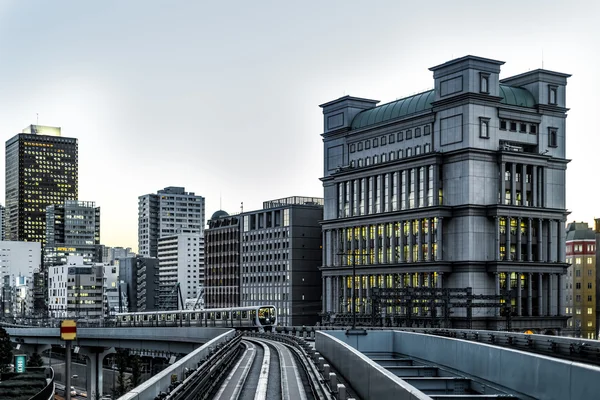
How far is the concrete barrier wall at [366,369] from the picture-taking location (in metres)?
20.6

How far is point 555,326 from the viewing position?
13288cm

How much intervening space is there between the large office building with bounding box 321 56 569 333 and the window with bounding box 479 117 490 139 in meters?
0.18

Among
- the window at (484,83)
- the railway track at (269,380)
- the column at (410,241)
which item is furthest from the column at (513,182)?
the railway track at (269,380)

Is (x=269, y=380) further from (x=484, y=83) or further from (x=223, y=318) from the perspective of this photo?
(x=484, y=83)

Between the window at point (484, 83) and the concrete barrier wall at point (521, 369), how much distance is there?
90.9 m

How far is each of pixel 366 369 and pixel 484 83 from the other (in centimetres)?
10790

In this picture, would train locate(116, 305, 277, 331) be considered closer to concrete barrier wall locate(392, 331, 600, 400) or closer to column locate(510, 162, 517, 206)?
column locate(510, 162, 517, 206)

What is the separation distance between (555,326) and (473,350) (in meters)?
105

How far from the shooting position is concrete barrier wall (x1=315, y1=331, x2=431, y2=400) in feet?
67.5

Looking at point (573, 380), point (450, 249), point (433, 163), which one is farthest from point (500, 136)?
point (573, 380)

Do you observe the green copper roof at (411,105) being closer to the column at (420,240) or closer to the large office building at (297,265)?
the column at (420,240)

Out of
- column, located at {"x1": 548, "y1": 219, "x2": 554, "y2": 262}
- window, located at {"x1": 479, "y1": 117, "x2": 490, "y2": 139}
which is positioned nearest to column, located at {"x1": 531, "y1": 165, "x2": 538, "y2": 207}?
column, located at {"x1": 548, "y1": 219, "x2": 554, "y2": 262}

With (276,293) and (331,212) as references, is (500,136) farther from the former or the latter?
(276,293)

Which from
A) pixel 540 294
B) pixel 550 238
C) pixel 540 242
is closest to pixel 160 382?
pixel 540 294
